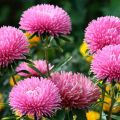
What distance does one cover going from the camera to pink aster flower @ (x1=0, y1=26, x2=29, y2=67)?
4.89 feet

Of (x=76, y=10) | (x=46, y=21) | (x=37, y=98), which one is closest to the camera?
(x=37, y=98)

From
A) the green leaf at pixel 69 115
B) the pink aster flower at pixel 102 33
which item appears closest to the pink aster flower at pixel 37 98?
the green leaf at pixel 69 115

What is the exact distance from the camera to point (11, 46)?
150cm

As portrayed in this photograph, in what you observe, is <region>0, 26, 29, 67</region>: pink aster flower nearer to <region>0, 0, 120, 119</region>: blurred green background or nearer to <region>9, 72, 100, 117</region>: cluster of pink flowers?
<region>9, 72, 100, 117</region>: cluster of pink flowers

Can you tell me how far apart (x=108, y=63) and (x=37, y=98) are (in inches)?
8.4

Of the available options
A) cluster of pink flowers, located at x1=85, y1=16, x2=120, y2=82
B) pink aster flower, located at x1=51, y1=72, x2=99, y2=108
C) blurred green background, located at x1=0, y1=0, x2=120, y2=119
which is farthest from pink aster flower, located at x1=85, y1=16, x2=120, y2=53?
blurred green background, located at x1=0, y1=0, x2=120, y2=119

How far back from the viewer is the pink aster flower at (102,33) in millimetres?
1491

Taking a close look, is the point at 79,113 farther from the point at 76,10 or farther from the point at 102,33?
the point at 76,10

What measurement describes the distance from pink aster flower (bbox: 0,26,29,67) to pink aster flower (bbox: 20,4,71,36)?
61mm

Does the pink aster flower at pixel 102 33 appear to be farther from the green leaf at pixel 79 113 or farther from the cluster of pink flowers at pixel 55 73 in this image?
the green leaf at pixel 79 113

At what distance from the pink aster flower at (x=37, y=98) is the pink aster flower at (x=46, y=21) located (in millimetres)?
240

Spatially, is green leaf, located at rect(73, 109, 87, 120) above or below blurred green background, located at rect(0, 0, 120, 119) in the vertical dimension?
below

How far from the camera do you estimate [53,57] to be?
2.74 metres

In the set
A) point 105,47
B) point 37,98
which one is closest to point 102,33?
point 105,47
